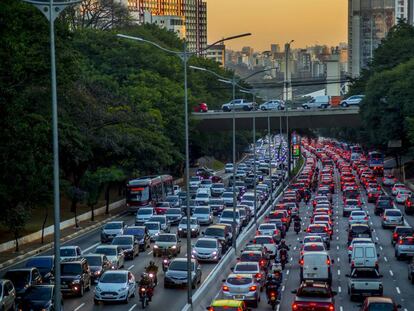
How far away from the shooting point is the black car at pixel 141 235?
170 feet

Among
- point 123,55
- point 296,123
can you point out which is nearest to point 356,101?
point 296,123

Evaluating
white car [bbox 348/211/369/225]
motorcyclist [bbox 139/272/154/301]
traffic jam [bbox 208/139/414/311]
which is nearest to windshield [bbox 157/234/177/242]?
traffic jam [bbox 208/139/414/311]

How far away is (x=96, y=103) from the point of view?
67688mm

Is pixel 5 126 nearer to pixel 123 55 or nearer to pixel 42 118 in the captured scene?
pixel 42 118

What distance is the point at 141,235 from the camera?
171 feet

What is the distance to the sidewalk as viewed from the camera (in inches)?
1934

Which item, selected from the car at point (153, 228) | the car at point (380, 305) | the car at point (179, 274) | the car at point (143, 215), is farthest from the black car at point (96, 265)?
the car at point (143, 215)

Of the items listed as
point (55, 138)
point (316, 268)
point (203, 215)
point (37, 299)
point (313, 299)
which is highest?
point (55, 138)

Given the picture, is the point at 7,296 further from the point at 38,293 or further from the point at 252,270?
the point at 252,270

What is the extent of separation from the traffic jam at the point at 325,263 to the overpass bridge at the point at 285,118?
87.9 feet

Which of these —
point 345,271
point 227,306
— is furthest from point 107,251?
point 227,306

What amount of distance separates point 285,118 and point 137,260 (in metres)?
61.3

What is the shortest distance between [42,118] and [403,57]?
299 feet

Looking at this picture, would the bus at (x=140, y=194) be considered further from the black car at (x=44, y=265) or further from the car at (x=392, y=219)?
the black car at (x=44, y=265)
